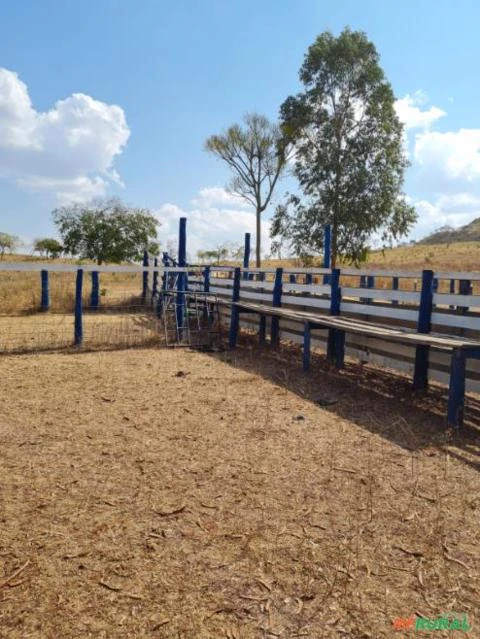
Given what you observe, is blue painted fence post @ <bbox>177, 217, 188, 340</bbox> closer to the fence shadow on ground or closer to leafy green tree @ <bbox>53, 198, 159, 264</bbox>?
the fence shadow on ground

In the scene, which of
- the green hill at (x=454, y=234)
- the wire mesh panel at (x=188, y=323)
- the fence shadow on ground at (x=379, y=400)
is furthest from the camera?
the green hill at (x=454, y=234)

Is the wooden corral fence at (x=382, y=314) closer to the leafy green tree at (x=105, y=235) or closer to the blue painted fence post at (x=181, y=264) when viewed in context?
the blue painted fence post at (x=181, y=264)

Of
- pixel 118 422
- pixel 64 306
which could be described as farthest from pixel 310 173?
pixel 118 422

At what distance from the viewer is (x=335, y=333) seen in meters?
8.48

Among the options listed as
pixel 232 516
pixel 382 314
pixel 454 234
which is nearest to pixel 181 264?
pixel 382 314

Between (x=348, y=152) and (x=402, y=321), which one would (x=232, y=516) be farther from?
(x=348, y=152)

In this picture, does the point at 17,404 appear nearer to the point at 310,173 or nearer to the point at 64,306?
the point at 64,306

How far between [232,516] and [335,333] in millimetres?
5489

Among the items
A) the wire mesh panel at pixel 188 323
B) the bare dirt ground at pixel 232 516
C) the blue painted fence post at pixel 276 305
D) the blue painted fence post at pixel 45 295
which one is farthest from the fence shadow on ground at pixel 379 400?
the blue painted fence post at pixel 45 295

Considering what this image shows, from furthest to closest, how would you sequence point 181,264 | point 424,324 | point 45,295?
point 45,295, point 181,264, point 424,324

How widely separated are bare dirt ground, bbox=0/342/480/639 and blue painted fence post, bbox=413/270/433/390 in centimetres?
51

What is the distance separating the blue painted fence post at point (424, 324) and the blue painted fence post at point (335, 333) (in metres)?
1.72

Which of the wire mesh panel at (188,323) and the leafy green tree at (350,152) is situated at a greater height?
the leafy green tree at (350,152)

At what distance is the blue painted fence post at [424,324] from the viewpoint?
6.50m
